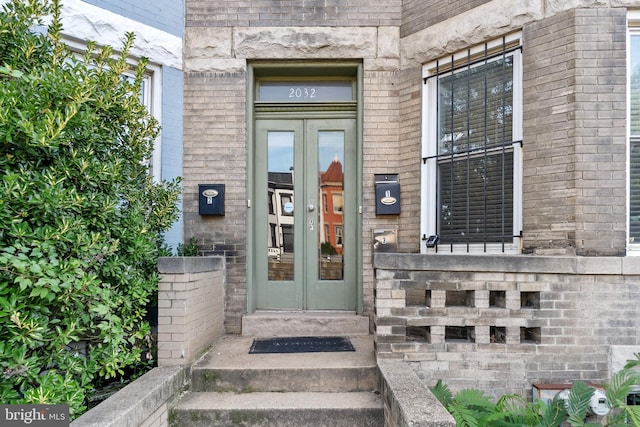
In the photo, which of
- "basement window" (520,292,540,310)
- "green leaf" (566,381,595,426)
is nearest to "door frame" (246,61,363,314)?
"basement window" (520,292,540,310)

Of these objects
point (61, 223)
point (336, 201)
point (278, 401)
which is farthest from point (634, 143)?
point (61, 223)

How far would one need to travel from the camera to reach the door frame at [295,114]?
4.63 meters

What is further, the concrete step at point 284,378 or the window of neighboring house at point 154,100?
the window of neighboring house at point 154,100

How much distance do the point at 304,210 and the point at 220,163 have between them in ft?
3.61

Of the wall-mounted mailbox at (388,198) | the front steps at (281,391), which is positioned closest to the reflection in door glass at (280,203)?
the wall-mounted mailbox at (388,198)

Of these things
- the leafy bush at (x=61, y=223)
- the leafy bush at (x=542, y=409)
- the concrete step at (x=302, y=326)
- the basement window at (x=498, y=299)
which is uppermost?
the leafy bush at (x=61, y=223)

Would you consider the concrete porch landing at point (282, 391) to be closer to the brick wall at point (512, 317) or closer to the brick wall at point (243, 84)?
the brick wall at point (512, 317)

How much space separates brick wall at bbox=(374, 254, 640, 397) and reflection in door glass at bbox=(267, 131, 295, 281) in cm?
173

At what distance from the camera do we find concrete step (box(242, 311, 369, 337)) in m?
4.39

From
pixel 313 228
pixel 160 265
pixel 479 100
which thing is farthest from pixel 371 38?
pixel 160 265

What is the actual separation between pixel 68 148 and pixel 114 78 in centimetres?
67

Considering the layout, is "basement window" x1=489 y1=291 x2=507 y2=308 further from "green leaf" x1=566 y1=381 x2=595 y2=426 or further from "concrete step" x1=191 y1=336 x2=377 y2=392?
"concrete step" x1=191 y1=336 x2=377 y2=392

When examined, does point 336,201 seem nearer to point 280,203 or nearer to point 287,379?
point 280,203

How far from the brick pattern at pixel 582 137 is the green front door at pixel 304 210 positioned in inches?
79.0
